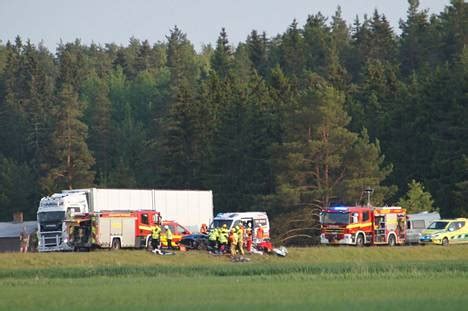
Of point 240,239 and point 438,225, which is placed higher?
point 438,225

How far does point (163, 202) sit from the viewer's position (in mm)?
68500

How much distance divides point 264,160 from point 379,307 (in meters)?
60.1

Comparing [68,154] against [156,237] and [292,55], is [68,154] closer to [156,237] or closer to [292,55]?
[292,55]

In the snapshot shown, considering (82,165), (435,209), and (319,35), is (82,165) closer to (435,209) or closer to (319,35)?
(435,209)

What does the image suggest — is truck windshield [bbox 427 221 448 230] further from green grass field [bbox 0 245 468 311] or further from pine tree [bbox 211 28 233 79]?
pine tree [bbox 211 28 233 79]

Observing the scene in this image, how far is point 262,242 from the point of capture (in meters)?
61.2

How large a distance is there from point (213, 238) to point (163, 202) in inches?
433

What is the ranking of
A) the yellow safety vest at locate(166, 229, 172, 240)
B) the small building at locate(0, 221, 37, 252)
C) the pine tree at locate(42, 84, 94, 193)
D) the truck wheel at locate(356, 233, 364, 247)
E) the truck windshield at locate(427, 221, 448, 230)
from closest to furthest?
the yellow safety vest at locate(166, 229, 172, 240) < the truck wheel at locate(356, 233, 364, 247) < the truck windshield at locate(427, 221, 448, 230) < the small building at locate(0, 221, 37, 252) < the pine tree at locate(42, 84, 94, 193)

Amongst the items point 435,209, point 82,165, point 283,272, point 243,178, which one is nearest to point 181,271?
point 283,272

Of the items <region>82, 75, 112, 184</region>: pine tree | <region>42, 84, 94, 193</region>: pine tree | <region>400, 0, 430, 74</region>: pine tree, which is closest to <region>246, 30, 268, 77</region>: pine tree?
<region>400, 0, 430, 74</region>: pine tree

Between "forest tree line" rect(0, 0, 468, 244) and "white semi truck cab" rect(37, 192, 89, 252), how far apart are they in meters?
21.1

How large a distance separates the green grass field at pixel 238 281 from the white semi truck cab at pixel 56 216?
22.5 feet

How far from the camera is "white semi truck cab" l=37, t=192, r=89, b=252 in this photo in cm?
6197

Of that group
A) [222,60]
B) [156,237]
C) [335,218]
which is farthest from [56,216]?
[222,60]
